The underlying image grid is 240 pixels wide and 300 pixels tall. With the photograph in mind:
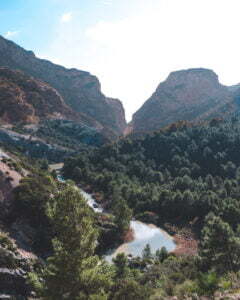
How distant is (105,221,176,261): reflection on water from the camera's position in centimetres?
4434

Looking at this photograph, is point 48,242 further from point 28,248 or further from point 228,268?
point 228,268

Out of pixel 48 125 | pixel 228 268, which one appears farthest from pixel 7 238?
pixel 48 125

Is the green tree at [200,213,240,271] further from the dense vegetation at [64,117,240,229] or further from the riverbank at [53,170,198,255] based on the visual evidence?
the dense vegetation at [64,117,240,229]

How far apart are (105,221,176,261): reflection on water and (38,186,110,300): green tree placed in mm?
24375

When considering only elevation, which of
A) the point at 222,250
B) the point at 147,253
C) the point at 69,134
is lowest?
the point at 147,253

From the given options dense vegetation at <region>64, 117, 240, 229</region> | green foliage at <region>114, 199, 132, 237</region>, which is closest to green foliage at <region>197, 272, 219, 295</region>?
green foliage at <region>114, 199, 132, 237</region>

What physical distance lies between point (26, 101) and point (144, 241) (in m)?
143

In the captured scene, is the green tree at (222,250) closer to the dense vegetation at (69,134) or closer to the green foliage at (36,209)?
the green foliage at (36,209)

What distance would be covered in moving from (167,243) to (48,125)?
12134cm

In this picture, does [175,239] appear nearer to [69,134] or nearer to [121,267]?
[121,267]

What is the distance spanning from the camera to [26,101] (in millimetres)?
171500

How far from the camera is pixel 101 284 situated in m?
17.1

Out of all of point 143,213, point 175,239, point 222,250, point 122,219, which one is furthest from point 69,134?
point 222,250

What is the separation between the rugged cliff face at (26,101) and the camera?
156m
